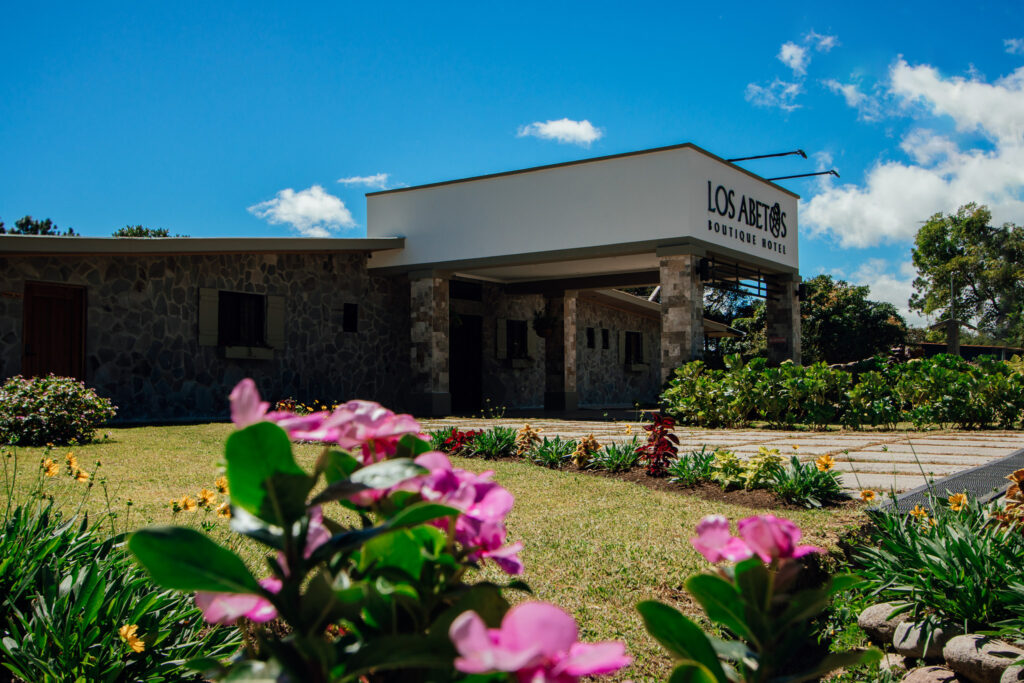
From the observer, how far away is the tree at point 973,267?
43.0 meters

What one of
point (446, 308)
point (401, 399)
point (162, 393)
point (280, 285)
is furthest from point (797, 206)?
point (162, 393)

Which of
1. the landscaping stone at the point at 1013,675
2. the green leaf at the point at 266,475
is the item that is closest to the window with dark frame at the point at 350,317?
the landscaping stone at the point at 1013,675

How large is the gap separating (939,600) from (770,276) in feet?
45.6

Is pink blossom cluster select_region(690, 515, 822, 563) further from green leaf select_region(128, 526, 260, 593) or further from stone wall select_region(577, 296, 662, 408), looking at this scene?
stone wall select_region(577, 296, 662, 408)

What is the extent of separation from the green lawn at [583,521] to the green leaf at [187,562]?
2.34 meters

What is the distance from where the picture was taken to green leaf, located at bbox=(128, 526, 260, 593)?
0.80 m

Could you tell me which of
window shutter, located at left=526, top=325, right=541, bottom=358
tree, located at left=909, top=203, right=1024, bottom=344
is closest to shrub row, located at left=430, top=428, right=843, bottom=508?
window shutter, located at left=526, top=325, right=541, bottom=358

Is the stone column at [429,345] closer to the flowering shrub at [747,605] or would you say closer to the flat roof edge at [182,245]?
the flat roof edge at [182,245]

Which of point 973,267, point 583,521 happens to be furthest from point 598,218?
point 973,267

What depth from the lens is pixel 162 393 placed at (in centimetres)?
1216

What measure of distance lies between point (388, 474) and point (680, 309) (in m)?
12.6

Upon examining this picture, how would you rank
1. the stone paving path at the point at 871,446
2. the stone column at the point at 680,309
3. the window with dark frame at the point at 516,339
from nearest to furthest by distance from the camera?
1. the stone paving path at the point at 871,446
2. the stone column at the point at 680,309
3. the window with dark frame at the point at 516,339

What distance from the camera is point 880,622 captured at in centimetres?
331

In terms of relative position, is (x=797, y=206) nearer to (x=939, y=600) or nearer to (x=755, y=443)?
(x=755, y=443)
